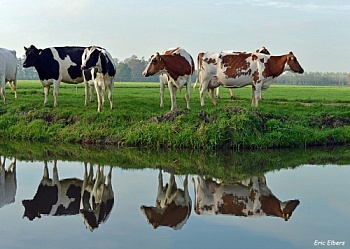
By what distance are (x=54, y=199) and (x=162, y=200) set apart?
198 cm

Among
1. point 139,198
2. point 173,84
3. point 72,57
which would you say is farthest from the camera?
point 72,57

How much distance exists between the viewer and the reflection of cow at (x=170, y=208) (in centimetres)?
825

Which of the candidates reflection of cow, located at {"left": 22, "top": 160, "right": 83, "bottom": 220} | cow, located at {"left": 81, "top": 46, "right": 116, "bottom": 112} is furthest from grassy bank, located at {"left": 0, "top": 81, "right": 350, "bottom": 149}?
reflection of cow, located at {"left": 22, "top": 160, "right": 83, "bottom": 220}

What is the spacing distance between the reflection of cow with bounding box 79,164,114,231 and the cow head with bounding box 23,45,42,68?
27.9 feet

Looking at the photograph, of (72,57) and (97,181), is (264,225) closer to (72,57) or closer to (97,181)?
(97,181)

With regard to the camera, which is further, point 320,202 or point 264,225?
point 320,202

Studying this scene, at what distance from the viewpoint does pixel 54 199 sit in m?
9.90

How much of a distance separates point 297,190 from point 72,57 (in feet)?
40.0

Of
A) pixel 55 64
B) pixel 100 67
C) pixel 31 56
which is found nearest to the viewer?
pixel 100 67

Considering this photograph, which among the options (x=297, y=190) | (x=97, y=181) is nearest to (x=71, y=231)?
(x=97, y=181)

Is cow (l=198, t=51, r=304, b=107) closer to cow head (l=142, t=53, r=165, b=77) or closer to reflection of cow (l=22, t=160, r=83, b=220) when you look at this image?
cow head (l=142, t=53, r=165, b=77)

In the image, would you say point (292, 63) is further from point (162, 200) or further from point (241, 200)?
point (162, 200)

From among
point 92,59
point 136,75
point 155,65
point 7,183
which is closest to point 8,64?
point 92,59

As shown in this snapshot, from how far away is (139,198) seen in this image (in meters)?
9.78
